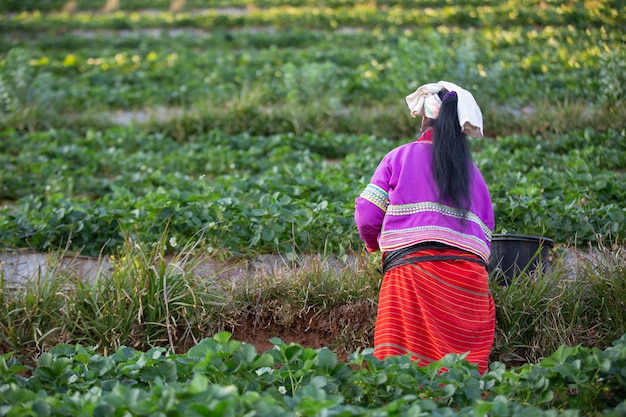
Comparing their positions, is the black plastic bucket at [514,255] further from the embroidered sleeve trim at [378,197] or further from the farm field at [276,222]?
the embroidered sleeve trim at [378,197]

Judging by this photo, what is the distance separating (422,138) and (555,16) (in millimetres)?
13081

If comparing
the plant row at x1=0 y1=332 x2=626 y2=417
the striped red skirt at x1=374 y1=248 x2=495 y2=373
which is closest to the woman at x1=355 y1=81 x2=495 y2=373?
the striped red skirt at x1=374 y1=248 x2=495 y2=373

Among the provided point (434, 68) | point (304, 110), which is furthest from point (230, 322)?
point (434, 68)

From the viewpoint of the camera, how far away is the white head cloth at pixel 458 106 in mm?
4020

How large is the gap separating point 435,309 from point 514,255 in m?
1.30

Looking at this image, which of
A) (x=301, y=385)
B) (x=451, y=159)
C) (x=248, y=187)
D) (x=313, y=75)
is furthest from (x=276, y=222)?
(x=313, y=75)

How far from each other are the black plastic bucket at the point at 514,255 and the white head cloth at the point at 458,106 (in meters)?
1.10

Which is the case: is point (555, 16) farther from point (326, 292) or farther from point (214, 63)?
point (326, 292)

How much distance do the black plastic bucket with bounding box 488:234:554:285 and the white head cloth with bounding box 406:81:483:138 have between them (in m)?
1.10

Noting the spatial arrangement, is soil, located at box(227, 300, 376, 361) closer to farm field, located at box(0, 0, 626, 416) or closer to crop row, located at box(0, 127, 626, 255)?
farm field, located at box(0, 0, 626, 416)

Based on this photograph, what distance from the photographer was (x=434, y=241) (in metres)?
4.04

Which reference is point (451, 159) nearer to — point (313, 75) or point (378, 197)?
point (378, 197)

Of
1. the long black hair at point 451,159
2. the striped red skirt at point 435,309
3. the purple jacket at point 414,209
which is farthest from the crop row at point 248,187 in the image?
the long black hair at point 451,159

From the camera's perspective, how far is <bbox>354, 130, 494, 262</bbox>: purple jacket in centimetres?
404
